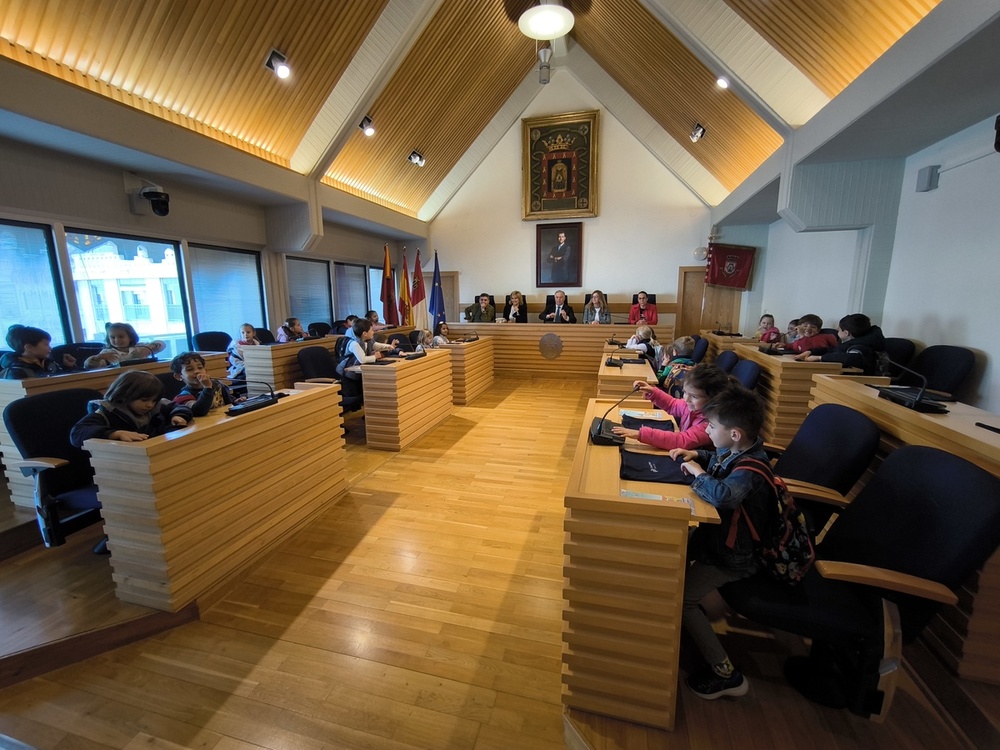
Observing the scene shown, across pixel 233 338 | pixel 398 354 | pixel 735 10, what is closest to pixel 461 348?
pixel 398 354

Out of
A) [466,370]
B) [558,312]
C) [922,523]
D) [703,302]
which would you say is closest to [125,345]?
[466,370]

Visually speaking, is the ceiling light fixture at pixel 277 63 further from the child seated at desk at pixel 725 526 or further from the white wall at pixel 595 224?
the child seated at desk at pixel 725 526

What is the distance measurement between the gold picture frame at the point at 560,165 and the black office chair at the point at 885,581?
336 inches

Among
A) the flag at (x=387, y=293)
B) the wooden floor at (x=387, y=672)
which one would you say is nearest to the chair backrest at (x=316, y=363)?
the wooden floor at (x=387, y=672)

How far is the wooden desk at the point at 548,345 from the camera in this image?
25.6ft

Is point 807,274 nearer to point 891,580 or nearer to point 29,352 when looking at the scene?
point 891,580

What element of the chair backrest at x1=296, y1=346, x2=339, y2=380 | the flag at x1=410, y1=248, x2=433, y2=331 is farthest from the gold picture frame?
the chair backrest at x1=296, y1=346, x2=339, y2=380

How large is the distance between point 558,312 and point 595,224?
229 centimetres

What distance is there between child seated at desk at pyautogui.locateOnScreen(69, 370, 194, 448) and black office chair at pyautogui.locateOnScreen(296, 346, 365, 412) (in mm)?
2412

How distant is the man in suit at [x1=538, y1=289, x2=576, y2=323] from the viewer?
8.61 metres

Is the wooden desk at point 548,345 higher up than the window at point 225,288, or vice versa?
the window at point 225,288

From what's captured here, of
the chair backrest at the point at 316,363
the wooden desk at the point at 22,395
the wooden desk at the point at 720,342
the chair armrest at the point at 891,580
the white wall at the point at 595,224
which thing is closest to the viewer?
the chair armrest at the point at 891,580

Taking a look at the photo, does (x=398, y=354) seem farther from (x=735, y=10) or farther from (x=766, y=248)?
(x=766, y=248)

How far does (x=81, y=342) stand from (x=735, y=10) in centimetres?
756
